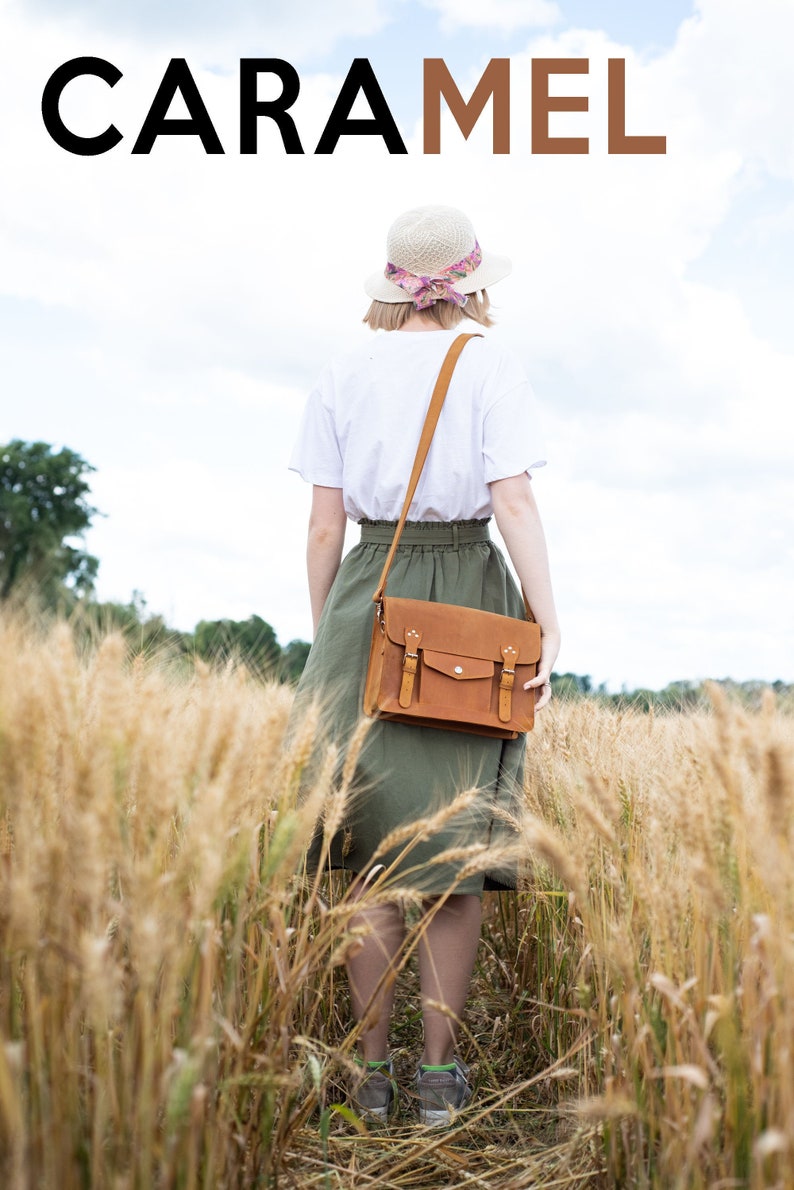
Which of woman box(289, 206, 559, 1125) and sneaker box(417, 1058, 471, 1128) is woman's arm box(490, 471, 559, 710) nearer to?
woman box(289, 206, 559, 1125)

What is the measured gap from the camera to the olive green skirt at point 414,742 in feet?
7.75

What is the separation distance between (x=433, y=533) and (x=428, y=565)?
8cm

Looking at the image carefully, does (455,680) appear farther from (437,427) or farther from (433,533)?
(437,427)

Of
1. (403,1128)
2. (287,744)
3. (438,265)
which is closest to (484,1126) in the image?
(403,1128)

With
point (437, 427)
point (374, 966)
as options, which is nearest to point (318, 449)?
point (437, 427)

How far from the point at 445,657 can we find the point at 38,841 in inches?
47.7

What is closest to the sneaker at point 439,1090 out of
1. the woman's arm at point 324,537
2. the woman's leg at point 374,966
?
the woman's leg at point 374,966

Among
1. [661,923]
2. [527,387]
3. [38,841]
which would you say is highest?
[527,387]

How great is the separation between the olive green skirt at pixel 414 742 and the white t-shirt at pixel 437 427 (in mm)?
74

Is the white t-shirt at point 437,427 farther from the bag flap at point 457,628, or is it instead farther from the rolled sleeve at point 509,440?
the bag flap at point 457,628

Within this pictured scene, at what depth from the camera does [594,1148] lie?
181cm

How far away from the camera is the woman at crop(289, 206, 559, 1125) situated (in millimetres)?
2367

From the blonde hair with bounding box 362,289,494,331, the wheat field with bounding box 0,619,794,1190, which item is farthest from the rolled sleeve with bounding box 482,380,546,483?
the wheat field with bounding box 0,619,794,1190

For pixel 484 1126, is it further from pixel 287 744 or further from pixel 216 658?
pixel 216 658
